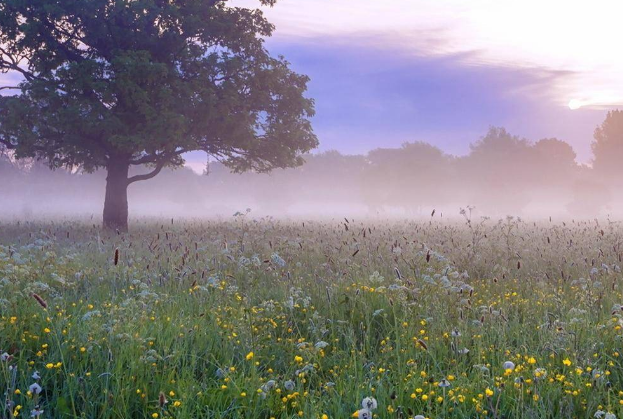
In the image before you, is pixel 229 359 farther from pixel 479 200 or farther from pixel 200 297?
pixel 479 200

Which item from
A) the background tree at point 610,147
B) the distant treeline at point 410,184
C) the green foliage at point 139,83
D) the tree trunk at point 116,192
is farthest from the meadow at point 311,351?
the background tree at point 610,147

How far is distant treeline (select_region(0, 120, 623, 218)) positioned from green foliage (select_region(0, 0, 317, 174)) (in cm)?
3374

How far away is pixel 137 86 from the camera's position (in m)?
19.4

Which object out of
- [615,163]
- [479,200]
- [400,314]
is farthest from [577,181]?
[400,314]

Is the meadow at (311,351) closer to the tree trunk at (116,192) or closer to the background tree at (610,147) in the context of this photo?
the tree trunk at (116,192)

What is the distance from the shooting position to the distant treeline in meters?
66.3

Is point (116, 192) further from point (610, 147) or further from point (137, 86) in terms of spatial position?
point (610, 147)

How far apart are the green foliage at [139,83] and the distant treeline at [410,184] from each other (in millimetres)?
33743

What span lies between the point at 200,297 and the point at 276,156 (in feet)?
57.0

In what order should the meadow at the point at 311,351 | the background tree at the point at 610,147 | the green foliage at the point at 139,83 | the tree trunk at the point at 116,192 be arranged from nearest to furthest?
the meadow at the point at 311,351, the green foliage at the point at 139,83, the tree trunk at the point at 116,192, the background tree at the point at 610,147

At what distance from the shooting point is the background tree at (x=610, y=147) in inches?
2541

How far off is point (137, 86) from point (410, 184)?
205 ft

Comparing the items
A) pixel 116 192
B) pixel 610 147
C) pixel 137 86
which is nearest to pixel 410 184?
pixel 610 147

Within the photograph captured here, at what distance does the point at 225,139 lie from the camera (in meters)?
22.7
